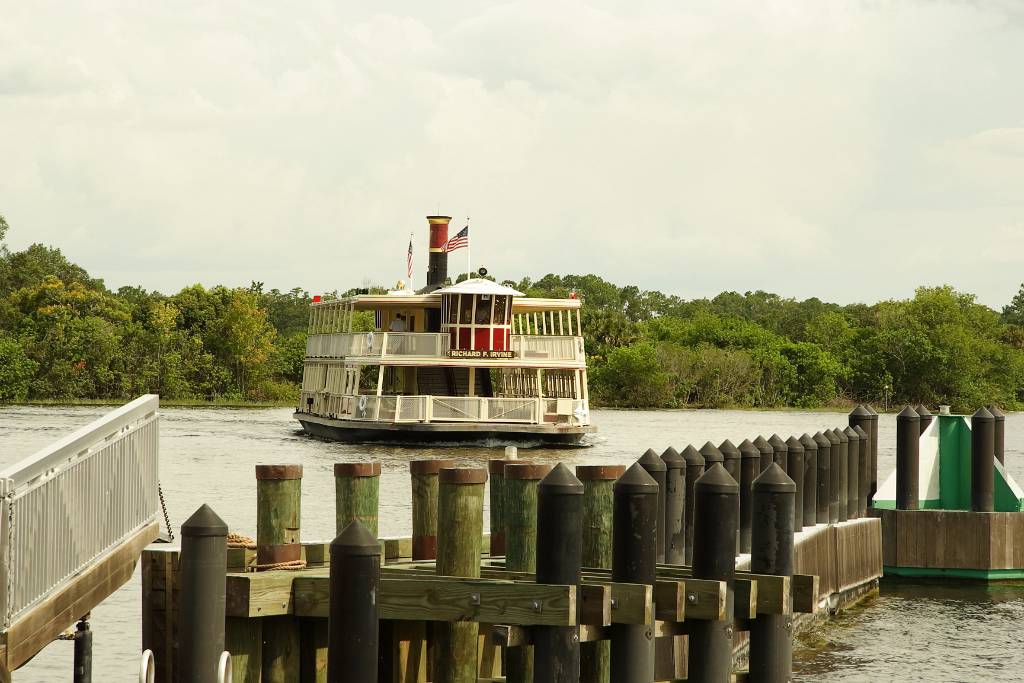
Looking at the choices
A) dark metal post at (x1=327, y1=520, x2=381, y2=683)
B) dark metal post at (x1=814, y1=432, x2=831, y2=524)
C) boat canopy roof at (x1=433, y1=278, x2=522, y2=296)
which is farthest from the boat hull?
dark metal post at (x1=327, y1=520, x2=381, y2=683)

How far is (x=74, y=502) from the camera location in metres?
10.6

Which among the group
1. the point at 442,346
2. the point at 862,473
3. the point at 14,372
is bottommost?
the point at 862,473

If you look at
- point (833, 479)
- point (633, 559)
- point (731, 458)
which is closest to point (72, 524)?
point (633, 559)

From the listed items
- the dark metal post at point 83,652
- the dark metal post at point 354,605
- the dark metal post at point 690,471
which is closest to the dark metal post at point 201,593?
the dark metal post at point 354,605

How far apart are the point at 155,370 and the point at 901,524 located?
239 feet

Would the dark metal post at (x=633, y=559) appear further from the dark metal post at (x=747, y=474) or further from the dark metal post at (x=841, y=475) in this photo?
the dark metal post at (x=841, y=475)

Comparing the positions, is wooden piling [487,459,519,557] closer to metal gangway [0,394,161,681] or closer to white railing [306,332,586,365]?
metal gangway [0,394,161,681]

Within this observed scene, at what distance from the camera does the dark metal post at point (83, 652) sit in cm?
1112

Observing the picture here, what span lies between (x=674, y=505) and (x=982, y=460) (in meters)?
9.18

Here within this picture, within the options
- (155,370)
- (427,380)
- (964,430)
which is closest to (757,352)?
(155,370)

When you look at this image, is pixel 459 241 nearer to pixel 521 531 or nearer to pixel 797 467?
pixel 797 467

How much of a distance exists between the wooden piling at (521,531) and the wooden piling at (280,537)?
1.31 m

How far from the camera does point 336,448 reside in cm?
4828

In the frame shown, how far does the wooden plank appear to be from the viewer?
9094 millimetres
